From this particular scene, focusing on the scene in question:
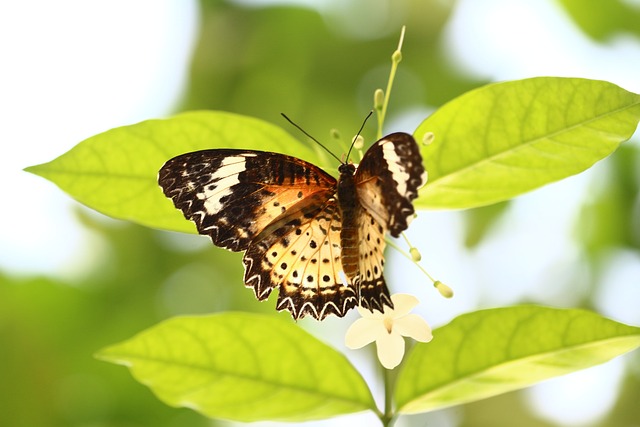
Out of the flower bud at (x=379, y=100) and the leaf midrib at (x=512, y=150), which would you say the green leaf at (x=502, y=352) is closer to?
the leaf midrib at (x=512, y=150)

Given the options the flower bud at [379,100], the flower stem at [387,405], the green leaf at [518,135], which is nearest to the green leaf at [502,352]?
the flower stem at [387,405]

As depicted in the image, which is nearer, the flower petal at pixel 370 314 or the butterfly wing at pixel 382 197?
the butterfly wing at pixel 382 197

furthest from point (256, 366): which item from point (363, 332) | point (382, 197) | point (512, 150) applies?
point (512, 150)

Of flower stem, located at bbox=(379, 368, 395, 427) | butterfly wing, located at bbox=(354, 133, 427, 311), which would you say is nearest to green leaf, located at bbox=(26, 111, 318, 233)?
butterfly wing, located at bbox=(354, 133, 427, 311)

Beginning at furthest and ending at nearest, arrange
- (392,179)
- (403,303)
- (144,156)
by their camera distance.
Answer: (144,156) < (403,303) < (392,179)

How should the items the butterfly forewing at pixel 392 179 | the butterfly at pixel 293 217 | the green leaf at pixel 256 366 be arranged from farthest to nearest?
the green leaf at pixel 256 366, the butterfly at pixel 293 217, the butterfly forewing at pixel 392 179

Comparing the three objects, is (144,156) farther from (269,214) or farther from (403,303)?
(403,303)

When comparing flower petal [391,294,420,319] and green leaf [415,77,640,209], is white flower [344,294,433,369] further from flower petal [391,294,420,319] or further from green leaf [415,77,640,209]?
green leaf [415,77,640,209]

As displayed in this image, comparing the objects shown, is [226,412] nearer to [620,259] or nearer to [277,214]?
[277,214]
